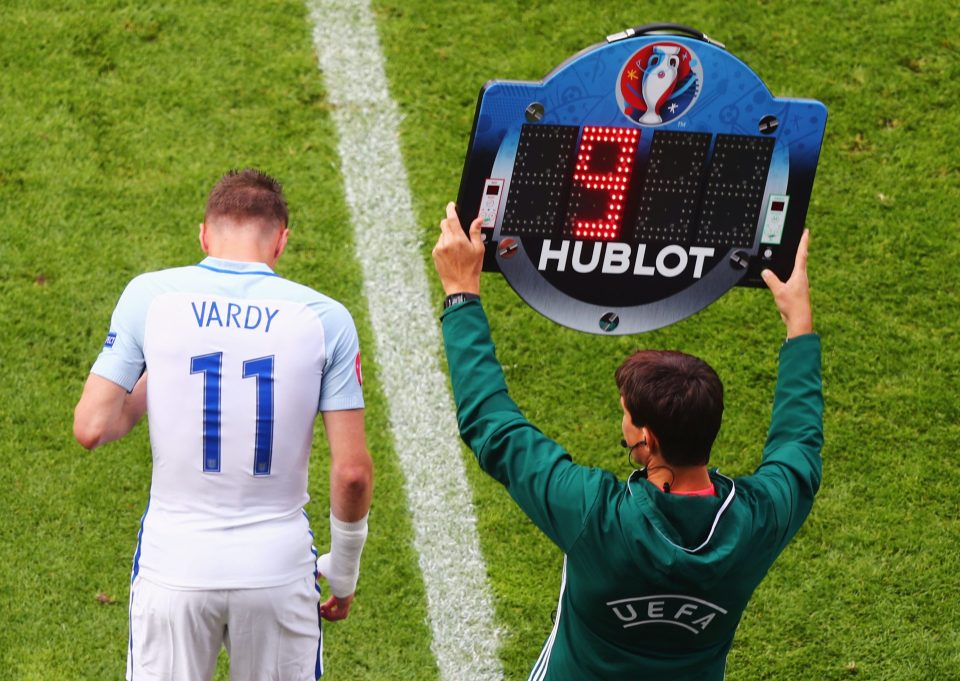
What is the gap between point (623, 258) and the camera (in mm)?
3023

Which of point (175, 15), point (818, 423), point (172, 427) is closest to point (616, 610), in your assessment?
point (818, 423)

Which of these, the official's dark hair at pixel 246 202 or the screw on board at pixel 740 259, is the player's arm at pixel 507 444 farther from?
the official's dark hair at pixel 246 202

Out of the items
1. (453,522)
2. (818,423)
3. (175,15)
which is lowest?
(453,522)

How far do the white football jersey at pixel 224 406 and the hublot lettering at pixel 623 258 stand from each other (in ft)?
2.09

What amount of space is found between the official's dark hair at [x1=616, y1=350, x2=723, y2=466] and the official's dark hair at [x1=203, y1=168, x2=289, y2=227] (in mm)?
1240

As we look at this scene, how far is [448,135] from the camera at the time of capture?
19.1ft

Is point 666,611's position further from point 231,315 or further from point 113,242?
point 113,242

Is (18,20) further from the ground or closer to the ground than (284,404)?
further from the ground

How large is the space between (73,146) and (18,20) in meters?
0.82

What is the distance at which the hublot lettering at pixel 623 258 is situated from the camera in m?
2.99

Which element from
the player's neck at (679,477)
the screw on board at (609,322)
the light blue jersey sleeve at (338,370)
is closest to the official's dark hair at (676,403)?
the player's neck at (679,477)

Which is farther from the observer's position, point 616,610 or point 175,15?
point 175,15

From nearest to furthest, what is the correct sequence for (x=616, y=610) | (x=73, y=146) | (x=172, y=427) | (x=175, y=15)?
(x=616, y=610) → (x=172, y=427) → (x=73, y=146) → (x=175, y=15)

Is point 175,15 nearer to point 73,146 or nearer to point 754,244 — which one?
point 73,146
